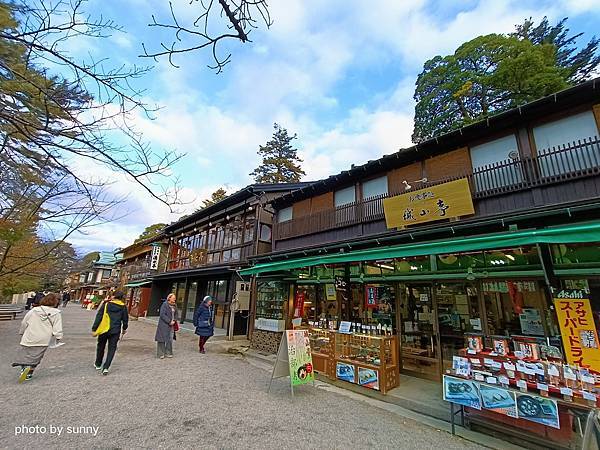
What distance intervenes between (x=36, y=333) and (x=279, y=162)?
27.9 m

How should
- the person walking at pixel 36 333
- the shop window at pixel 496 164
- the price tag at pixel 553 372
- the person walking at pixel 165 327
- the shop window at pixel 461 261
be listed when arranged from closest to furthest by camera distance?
the price tag at pixel 553 372
the person walking at pixel 36 333
the shop window at pixel 461 261
the shop window at pixel 496 164
the person walking at pixel 165 327

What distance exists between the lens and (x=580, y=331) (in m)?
4.14

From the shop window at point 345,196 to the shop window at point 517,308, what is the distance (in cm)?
478

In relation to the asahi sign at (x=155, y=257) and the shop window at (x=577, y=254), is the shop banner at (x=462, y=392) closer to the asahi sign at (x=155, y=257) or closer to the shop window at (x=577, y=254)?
the shop window at (x=577, y=254)

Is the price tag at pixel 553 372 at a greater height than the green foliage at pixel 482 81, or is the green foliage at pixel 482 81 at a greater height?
the green foliage at pixel 482 81

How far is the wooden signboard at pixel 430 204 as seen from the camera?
21.3ft

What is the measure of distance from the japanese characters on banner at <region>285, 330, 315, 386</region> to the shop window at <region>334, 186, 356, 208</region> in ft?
17.3

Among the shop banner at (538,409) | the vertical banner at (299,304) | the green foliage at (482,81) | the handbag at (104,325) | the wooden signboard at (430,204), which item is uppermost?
the green foliage at (482,81)

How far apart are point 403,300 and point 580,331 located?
339cm

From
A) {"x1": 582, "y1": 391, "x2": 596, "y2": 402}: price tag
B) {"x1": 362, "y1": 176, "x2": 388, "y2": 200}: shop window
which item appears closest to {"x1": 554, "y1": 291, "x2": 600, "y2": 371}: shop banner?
{"x1": 582, "y1": 391, "x2": 596, "y2": 402}: price tag

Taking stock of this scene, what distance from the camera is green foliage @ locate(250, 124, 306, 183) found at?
3081cm

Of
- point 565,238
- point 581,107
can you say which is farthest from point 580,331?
point 581,107

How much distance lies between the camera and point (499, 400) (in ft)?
12.5

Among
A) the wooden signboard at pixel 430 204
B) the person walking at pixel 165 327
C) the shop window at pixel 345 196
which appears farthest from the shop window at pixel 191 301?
the wooden signboard at pixel 430 204
